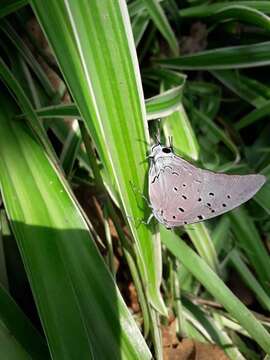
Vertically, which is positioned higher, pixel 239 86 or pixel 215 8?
pixel 215 8

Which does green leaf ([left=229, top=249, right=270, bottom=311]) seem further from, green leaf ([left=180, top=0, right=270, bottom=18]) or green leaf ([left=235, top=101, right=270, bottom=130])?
green leaf ([left=180, top=0, right=270, bottom=18])

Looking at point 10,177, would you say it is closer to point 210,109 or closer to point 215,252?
point 215,252

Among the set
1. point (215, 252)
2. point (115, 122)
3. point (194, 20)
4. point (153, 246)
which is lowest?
point (215, 252)

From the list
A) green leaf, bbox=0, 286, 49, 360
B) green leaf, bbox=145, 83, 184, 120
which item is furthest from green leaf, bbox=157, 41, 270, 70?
green leaf, bbox=0, 286, 49, 360

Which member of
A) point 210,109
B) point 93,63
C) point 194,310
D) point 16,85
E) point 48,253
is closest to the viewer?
point 93,63

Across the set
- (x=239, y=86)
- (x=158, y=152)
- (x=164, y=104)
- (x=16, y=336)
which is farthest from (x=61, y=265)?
(x=239, y=86)

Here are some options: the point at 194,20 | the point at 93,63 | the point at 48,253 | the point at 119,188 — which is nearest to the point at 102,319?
the point at 48,253

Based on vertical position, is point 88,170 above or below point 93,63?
below

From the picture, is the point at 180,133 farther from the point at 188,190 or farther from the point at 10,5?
the point at 10,5
